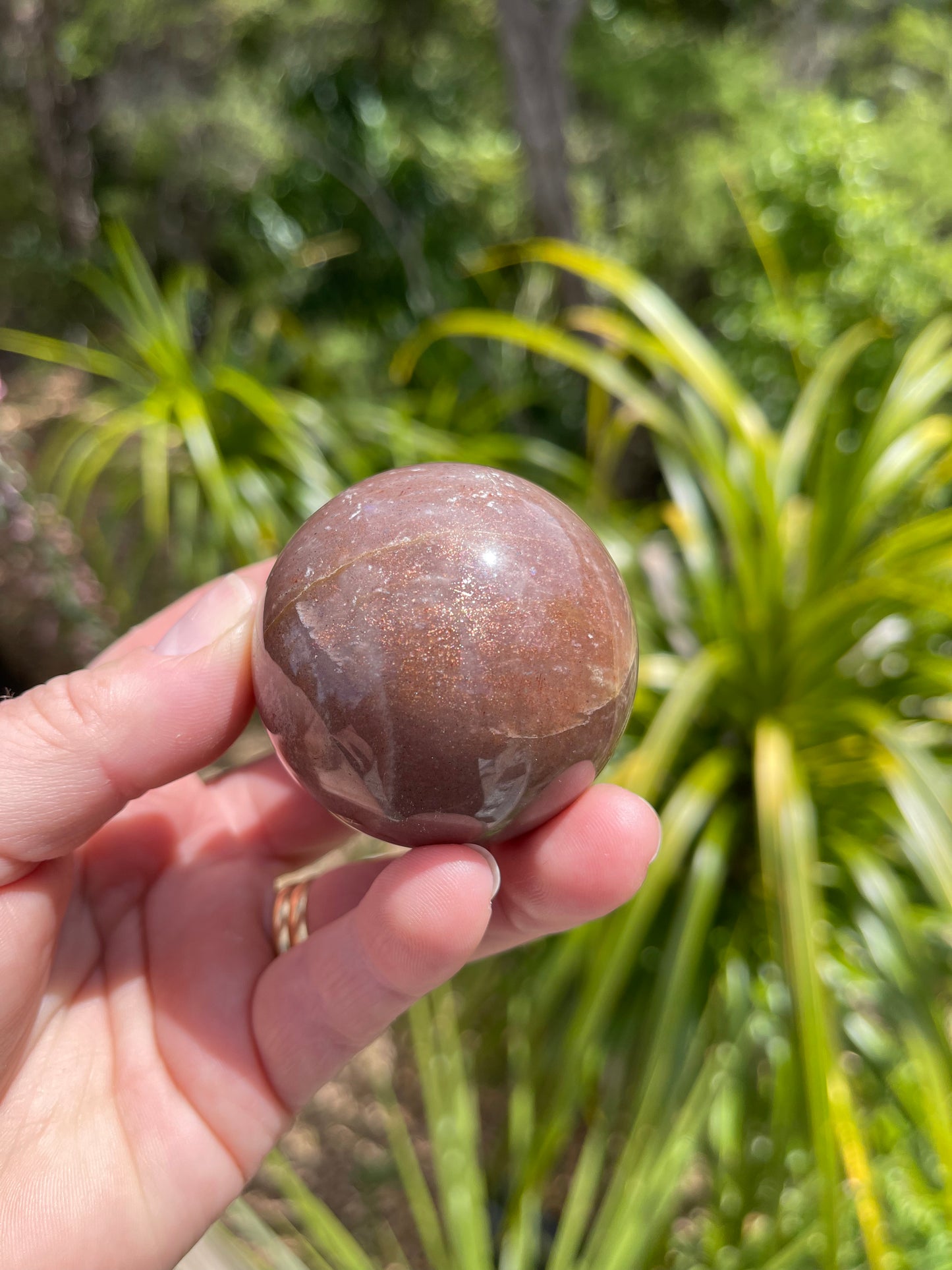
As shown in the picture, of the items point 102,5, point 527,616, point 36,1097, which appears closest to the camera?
point 527,616

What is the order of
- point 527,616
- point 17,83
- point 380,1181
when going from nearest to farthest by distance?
point 527,616 → point 380,1181 → point 17,83

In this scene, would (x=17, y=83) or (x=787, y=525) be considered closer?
(x=787, y=525)

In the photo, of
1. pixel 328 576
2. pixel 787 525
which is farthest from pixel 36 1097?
pixel 787 525

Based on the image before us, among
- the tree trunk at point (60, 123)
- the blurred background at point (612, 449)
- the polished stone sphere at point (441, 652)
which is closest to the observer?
the polished stone sphere at point (441, 652)

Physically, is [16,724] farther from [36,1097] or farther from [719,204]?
[719,204]

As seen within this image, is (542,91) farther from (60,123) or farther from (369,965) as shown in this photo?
(369,965)

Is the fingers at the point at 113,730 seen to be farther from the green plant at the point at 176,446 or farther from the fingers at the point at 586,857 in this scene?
the green plant at the point at 176,446

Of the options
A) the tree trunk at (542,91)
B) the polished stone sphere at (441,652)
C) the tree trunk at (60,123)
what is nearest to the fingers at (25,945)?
the polished stone sphere at (441,652)
